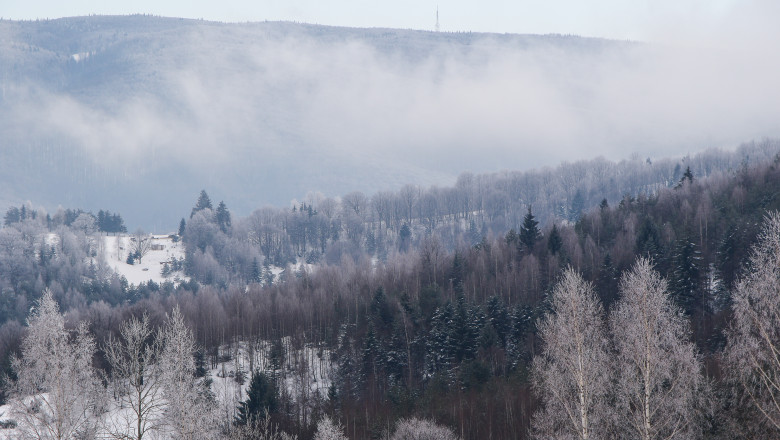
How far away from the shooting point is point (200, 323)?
115812mm

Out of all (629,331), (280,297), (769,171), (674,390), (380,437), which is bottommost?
(380,437)

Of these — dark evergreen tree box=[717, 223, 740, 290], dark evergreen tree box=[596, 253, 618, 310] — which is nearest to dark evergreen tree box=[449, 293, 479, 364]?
dark evergreen tree box=[596, 253, 618, 310]

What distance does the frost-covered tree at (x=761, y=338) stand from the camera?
2636 cm

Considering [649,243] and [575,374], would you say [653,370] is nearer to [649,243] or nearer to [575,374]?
[575,374]

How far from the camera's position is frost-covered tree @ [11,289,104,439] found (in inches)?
1218

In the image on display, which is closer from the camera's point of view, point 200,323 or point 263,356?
point 263,356

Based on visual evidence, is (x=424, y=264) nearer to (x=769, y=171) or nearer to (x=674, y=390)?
(x=769, y=171)

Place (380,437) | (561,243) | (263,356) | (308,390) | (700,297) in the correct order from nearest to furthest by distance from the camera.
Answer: (380,437)
(700,297)
(308,390)
(263,356)
(561,243)

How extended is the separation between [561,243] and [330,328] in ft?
114

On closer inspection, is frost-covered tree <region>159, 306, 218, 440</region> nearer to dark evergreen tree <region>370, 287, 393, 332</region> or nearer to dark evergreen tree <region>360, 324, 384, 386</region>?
dark evergreen tree <region>360, 324, 384, 386</region>

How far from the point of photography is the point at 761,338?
27.2 metres

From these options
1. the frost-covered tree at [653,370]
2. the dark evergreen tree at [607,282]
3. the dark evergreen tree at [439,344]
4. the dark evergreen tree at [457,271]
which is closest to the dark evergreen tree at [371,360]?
the dark evergreen tree at [439,344]

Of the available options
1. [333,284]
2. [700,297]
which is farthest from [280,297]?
[700,297]

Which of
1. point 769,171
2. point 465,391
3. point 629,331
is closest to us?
point 629,331
